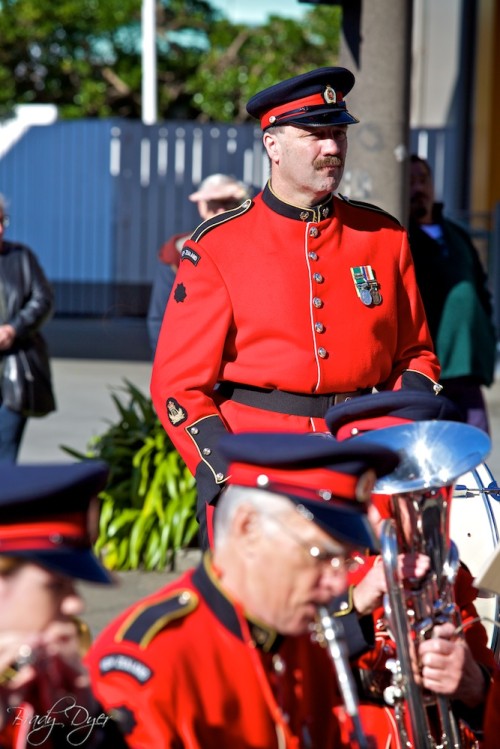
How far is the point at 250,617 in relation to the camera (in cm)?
231

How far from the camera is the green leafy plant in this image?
6.46 meters

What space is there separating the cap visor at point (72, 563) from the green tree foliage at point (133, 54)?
26814 millimetres

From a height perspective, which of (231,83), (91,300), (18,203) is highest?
(231,83)

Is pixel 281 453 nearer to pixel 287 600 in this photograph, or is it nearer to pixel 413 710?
pixel 287 600

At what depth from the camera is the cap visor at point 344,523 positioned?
2.31 meters

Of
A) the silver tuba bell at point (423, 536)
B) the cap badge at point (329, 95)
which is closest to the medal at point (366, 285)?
the cap badge at point (329, 95)

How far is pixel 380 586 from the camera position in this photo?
2871 mm

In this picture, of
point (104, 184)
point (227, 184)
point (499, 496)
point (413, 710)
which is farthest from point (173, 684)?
point (104, 184)

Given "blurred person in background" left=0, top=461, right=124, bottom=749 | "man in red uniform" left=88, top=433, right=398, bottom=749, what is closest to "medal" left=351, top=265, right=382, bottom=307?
"man in red uniform" left=88, top=433, right=398, bottom=749

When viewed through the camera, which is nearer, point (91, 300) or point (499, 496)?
point (499, 496)

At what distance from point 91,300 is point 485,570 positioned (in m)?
16.5

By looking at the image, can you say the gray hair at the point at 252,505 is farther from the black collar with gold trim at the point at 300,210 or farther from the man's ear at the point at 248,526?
the black collar with gold trim at the point at 300,210

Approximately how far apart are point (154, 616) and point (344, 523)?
1.15 ft

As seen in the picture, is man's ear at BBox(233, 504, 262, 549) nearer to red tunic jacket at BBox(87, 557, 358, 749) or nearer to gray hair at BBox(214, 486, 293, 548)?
gray hair at BBox(214, 486, 293, 548)
